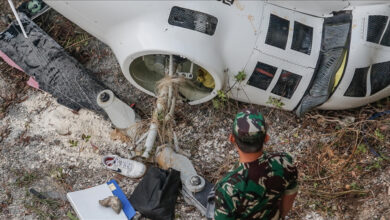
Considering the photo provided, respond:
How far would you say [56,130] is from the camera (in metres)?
4.63

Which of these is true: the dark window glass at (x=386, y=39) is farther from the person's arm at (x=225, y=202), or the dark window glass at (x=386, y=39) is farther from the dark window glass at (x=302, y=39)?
the person's arm at (x=225, y=202)

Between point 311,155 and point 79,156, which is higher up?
point 311,155

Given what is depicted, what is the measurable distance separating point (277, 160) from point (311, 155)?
1671 millimetres

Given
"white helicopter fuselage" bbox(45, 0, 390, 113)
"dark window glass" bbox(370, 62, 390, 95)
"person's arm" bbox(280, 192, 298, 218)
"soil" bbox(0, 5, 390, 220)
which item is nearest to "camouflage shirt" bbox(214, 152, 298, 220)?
"person's arm" bbox(280, 192, 298, 218)

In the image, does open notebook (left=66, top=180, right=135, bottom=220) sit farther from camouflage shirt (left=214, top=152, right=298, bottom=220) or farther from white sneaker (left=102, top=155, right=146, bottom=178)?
camouflage shirt (left=214, top=152, right=298, bottom=220)

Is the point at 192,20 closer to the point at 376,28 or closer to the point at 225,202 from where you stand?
the point at 376,28

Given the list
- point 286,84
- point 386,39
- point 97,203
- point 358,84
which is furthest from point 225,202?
point 386,39

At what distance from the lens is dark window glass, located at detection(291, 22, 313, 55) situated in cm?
400

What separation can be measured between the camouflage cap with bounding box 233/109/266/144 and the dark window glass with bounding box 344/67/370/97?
1.91 m

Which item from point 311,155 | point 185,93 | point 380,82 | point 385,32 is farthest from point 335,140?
point 185,93

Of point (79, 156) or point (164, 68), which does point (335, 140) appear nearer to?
point (164, 68)

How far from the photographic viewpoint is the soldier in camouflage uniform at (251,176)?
2402 millimetres

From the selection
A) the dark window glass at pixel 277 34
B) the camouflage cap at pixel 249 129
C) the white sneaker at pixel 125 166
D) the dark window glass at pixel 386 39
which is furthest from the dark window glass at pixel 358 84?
the white sneaker at pixel 125 166

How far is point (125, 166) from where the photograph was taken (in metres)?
4.14
